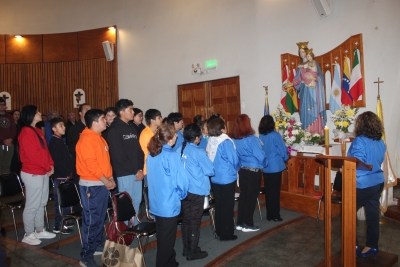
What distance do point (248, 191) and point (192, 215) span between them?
3.77 feet

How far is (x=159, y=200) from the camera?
3.10m

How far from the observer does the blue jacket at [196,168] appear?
11.6 feet

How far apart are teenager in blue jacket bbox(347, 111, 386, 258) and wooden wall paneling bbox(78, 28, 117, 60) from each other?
8.22 m

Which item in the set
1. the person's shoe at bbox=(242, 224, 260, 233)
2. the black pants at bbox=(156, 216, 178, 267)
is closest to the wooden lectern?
the black pants at bbox=(156, 216, 178, 267)

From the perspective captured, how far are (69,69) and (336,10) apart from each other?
767cm

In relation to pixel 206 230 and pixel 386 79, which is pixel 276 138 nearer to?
pixel 206 230

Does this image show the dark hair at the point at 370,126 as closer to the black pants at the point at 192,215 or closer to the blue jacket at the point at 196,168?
the blue jacket at the point at 196,168

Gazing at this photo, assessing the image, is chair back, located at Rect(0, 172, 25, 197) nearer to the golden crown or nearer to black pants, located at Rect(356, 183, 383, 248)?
black pants, located at Rect(356, 183, 383, 248)

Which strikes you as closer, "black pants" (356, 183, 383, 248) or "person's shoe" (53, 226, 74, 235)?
"black pants" (356, 183, 383, 248)

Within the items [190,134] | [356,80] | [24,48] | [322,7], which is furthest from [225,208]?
[24,48]

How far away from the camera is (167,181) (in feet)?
10.1

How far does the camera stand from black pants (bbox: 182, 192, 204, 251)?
11.8 feet

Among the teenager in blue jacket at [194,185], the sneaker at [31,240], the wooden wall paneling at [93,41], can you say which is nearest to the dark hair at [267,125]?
the teenager in blue jacket at [194,185]

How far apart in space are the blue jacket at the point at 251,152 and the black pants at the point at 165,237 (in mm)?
1564
